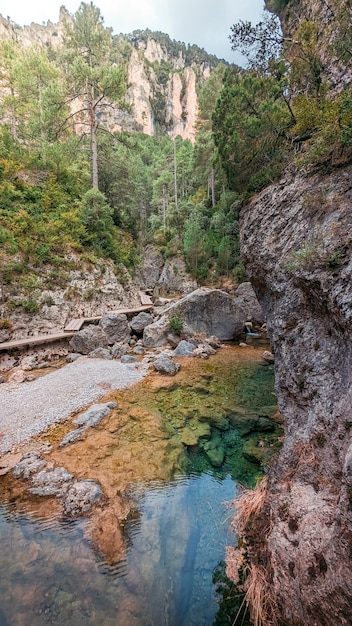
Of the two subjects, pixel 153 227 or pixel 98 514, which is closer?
pixel 98 514

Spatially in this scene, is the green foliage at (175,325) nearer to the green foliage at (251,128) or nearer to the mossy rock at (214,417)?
the mossy rock at (214,417)

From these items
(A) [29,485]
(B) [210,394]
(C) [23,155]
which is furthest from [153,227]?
(A) [29,485]

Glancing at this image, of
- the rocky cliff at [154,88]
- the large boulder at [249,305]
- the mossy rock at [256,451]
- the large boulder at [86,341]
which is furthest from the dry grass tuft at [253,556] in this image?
the rocky cliff at [154,88]

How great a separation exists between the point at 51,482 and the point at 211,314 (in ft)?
41.4

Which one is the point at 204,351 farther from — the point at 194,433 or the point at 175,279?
the point at 175,279

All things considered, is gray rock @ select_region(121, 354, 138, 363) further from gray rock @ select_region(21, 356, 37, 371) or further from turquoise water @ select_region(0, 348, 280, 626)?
turquoise water @ select_region(0, 348, 280, 626)

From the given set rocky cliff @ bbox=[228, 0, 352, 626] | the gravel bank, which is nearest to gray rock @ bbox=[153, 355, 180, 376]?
the gravel bank

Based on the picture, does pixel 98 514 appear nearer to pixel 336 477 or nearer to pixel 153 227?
pixel 336 477

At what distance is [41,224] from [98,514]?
641 inches

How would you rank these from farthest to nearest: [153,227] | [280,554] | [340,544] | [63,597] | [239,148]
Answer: [153,227] → [239,148] → [63,597] → [280,554] → [340,544]

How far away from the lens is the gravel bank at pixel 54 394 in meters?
7.41

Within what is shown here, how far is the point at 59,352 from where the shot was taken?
44.9 ft

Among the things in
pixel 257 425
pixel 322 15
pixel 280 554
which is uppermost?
pixel 322 15

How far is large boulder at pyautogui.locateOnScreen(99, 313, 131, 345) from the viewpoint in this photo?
49.9ft
